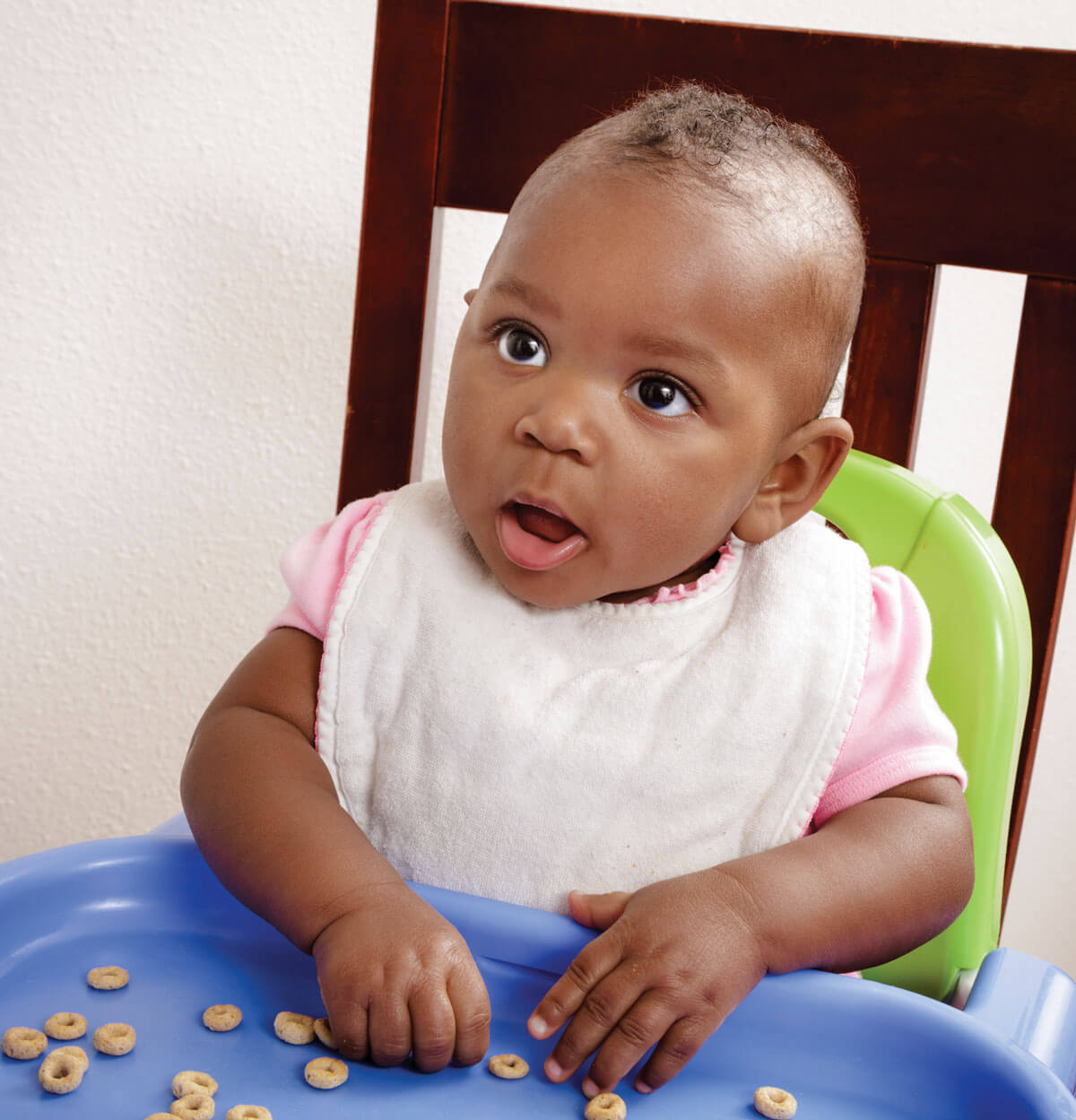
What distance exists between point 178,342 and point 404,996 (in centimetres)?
79

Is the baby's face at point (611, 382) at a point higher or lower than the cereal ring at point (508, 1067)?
higher

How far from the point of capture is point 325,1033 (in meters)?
0.50

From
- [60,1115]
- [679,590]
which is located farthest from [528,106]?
[60,1115]

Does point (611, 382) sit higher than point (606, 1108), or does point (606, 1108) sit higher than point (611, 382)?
point (611, 382)

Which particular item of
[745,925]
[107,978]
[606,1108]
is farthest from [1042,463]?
[107,978]

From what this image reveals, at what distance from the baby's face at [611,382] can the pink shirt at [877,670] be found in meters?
0.10

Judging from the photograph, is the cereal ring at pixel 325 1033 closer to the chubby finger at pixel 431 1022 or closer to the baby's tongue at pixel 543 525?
the chubby finger at pixel 431 1022

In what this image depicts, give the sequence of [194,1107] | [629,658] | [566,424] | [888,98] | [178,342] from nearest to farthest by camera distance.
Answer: [194,1107] → [566,424] → [629,658] → [888,98] → [178,342]

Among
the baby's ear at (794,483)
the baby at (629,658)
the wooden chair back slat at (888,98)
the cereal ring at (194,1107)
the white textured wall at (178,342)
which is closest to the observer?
the cereal ring at (194,1107)

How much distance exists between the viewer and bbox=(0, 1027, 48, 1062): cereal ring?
479 millimetres

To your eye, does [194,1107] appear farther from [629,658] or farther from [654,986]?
[629,658]

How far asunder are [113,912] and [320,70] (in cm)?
77

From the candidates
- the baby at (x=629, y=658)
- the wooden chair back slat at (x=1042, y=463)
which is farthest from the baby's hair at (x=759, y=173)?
the wooden chair back slat at (x=1042, y=463)

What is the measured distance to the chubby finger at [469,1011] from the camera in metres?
0.49
